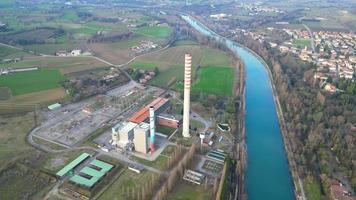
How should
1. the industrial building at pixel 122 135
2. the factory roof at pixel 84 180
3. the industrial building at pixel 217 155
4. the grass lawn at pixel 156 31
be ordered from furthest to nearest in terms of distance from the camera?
the grass lawn at pixel 156 31 → the industrial building at pixel 122 135 → the industrial building at pixel 217 155 → the factory roof at pixel 84 180

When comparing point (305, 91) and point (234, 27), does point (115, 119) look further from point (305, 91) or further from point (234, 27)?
point (234, 27)

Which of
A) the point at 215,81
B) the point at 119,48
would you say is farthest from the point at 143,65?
the point at 215,81

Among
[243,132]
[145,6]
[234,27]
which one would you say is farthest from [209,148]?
[145,6]

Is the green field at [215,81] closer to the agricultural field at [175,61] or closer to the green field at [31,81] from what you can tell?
the agricultural field at [175,61]

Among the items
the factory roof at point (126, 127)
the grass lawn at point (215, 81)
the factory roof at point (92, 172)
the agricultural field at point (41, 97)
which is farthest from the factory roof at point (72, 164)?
the grass lawn at point (215, 81)

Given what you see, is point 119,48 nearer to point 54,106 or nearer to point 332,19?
point 54,106

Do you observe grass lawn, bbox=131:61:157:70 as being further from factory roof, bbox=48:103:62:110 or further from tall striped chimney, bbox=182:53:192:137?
tall striped chimney, bbox=182:53:192:137
